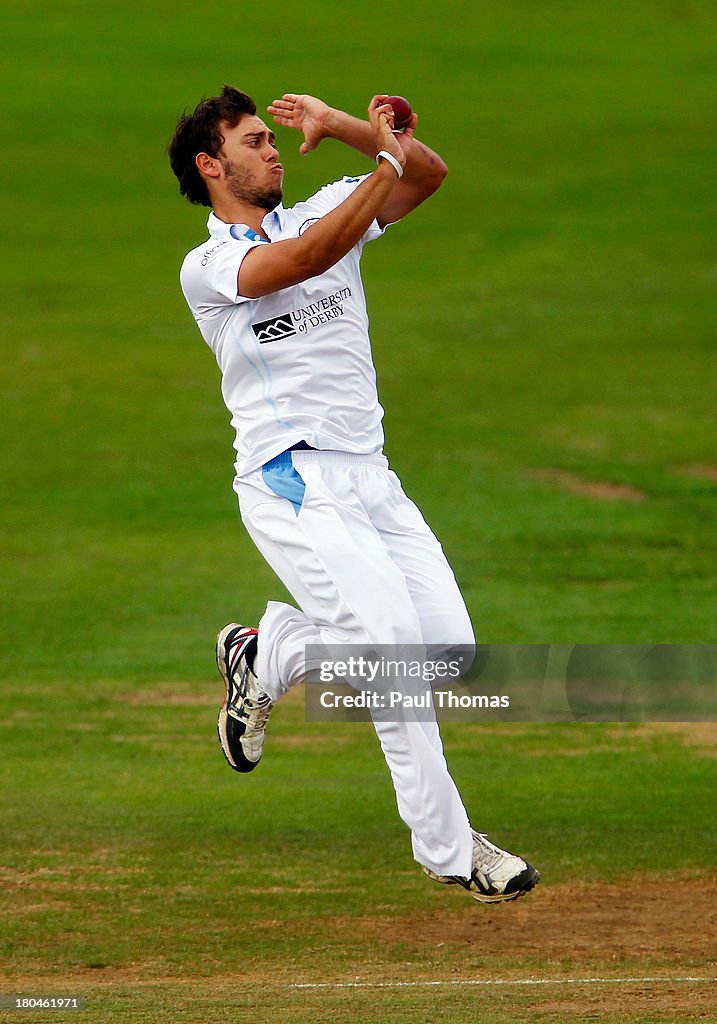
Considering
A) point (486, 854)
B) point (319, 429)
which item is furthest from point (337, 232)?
point (486, 854)

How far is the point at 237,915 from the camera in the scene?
900 cm

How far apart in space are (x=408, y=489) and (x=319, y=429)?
12873 millimetres

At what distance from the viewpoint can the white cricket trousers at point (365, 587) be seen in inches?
258

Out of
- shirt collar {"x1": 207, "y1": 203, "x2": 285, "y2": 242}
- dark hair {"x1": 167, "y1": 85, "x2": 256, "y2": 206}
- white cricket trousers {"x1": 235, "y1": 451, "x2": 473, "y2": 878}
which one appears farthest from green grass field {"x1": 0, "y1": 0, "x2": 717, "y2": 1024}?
dark hair {"x1": 167, "y1": 85, "x2": 256, "y2": 206}

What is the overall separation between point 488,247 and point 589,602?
40.3ft

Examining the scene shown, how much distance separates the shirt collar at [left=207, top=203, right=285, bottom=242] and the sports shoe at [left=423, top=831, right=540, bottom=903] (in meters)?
2.59

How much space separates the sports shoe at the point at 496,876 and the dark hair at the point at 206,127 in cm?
290

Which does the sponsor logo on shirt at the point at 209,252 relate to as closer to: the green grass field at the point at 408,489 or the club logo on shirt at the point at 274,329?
the club logo on shirt at the point at 274,329

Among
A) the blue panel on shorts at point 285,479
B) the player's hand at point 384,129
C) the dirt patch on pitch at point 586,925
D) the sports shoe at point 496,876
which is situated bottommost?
the dirt patch on pitch at point 586,925

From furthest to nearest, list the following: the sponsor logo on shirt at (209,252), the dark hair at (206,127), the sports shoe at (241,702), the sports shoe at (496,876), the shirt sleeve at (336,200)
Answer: the sports shoe at (241,702), the shirt sleeve at (336,200), the dark hair at (206,127), the sponsor logo on shirt at (209,252), the sports shoe at (496,876)

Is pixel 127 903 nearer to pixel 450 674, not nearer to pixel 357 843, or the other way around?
pixel 357 843

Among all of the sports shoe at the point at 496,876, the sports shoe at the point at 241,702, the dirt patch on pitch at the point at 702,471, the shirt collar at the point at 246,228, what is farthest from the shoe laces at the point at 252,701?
the dirt patch on pitch at the point at 702,471

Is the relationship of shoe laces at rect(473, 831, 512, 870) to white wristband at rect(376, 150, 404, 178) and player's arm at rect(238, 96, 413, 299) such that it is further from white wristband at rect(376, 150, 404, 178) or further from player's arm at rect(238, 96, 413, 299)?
white wristband at rect(376, 150, 404, 178)

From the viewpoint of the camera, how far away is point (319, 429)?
6.82m
